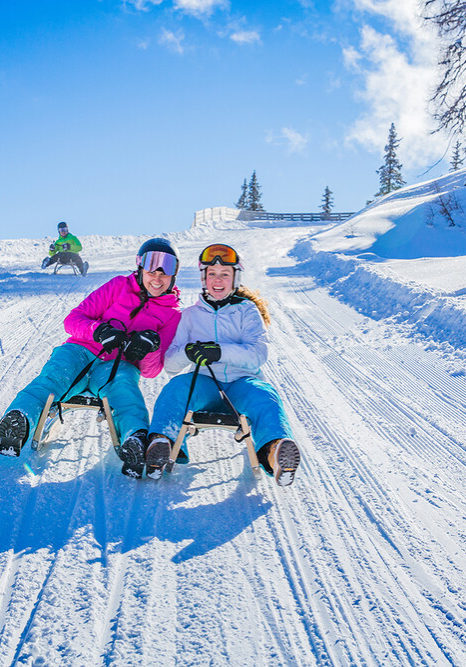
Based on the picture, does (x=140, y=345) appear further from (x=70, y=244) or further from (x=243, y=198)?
(x=243, y=198)

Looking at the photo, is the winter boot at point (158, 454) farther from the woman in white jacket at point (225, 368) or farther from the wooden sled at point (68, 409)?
the wooden sled at point (68, 409)

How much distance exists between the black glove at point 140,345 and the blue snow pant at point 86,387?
0.13 m

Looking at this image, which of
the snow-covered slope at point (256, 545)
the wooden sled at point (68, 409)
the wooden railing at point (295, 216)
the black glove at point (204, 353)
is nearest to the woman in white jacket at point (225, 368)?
the black glove at point (204, 353)

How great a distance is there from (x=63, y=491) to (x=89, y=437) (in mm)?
745

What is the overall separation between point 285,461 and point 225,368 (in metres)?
0.88

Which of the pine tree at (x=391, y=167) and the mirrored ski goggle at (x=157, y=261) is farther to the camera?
the pine tree at (x=391, y=167)

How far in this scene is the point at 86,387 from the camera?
3527 mm

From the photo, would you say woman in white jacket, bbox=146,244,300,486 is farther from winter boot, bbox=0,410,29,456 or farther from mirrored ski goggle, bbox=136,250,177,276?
winter boot, bbox=0,410,29,456

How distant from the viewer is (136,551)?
2.24m

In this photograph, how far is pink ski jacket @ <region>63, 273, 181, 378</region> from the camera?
12.0 ft

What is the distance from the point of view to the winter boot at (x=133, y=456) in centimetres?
280

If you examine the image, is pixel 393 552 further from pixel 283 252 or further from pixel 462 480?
pixel 283 252

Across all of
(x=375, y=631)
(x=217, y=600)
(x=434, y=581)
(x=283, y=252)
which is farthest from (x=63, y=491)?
(x=283, y=252)

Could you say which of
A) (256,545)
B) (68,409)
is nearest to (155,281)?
(68,409)
